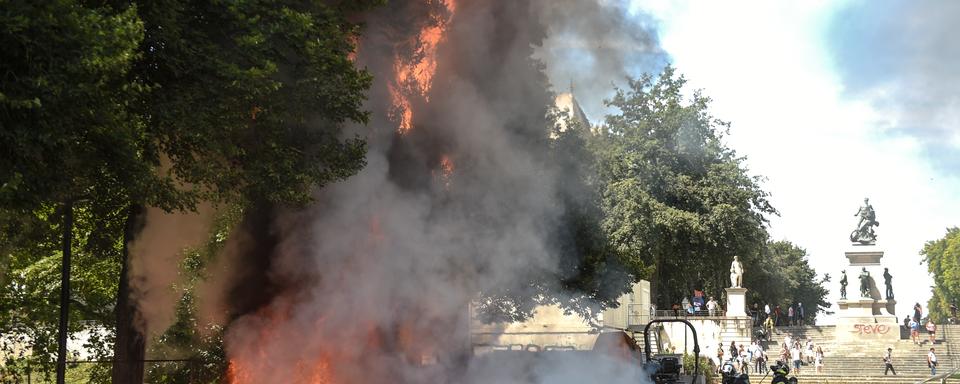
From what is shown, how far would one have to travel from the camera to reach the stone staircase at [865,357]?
129 ft

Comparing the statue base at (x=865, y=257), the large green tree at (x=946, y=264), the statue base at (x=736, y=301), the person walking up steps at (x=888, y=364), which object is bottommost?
the person walking up steps at (x=888, y=364)

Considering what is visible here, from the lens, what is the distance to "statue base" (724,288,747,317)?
50.5 meters

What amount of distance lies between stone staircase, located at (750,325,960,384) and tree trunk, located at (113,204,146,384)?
26599mm

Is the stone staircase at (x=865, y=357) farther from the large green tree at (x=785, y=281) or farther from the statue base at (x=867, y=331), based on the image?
the large green tree at (x=785, y=281)

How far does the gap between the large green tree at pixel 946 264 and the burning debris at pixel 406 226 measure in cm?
7937

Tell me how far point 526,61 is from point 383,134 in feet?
14.0

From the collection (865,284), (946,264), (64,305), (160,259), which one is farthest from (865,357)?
(946,264)

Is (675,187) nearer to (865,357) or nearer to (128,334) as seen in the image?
(865,357)

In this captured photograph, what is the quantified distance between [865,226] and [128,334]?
42.2 m

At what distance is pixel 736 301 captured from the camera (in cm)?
5069

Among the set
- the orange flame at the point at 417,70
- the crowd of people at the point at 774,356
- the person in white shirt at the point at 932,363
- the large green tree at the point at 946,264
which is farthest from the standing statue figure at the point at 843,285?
the large green tree at the point at 946,264

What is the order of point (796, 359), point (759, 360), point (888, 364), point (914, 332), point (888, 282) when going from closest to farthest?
point (888, 364), point (796, 359), point (759, 360), point (914, 332), point (888, 282)

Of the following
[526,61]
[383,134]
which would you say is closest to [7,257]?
[383,134]

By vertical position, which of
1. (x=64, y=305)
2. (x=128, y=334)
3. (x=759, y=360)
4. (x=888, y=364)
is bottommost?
(x=888, y=364)
